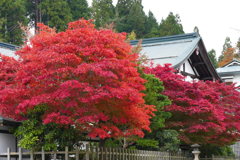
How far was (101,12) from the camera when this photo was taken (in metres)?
55.6

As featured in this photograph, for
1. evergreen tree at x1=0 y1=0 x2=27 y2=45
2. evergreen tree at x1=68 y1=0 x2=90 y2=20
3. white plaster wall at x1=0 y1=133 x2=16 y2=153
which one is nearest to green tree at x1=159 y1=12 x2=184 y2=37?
evergreen tree at x1=68 y1=0 x2=90 y2=20

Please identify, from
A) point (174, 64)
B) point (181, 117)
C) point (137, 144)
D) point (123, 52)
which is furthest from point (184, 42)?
point (123, 52)

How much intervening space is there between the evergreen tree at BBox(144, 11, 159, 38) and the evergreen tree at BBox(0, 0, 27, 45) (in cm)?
1690

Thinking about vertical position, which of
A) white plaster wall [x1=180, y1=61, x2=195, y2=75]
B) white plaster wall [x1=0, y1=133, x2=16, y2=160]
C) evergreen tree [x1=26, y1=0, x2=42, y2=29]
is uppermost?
evergreen tree [x1=26, y1=0, x2=42, y2=29]

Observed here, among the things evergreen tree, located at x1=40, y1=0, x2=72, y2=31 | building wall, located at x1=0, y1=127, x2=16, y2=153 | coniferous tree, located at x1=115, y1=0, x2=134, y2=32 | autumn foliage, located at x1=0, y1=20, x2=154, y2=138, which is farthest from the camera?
coniferous tree, located at x1=115, y1=0, x2=134, y2=32

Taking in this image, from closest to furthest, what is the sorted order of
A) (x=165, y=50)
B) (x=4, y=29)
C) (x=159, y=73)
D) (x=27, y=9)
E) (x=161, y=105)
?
(x=161, y=105), (x=159, y=73), (x=165, y=50), (x=4, y=29), (x=27, y=9)

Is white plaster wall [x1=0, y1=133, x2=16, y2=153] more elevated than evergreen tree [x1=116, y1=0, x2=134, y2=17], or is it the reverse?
evergreen tree [x1=116, y1=0, x2=134, y2=17]

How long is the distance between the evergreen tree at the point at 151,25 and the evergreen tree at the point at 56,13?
12223 millimetres

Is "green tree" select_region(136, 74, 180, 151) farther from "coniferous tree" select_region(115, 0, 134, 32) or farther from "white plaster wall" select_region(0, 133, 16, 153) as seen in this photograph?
"coniferous tree" select_region(115, 0, 134, 32)

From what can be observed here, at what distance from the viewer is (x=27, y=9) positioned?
50.7 meters

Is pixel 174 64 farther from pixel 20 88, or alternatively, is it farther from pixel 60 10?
pixel 60 10

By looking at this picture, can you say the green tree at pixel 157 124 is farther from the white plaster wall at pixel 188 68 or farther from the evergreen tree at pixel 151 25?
the evergreen tree at pixel 151 25

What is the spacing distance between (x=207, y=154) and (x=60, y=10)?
1064 inches

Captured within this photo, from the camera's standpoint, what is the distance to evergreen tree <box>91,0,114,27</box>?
54.6 metres
